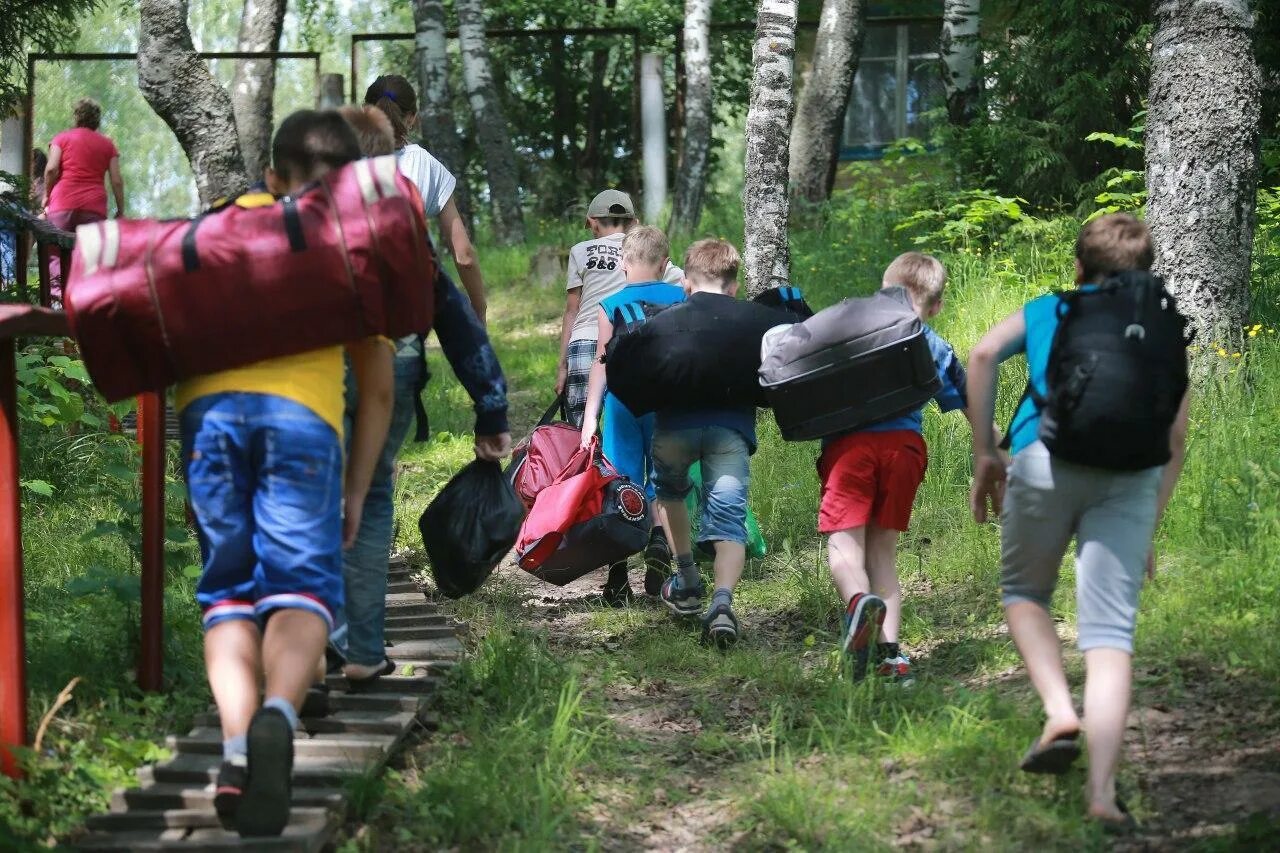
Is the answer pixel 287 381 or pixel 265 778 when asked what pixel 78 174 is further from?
pixel 265 778

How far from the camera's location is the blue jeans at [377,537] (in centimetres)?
486

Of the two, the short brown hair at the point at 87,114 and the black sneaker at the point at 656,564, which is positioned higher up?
the short brown hair at the point at 87,114

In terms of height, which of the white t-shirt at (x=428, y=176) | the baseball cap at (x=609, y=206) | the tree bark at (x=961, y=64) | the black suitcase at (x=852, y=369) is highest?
the tree bark at (x=961, y=64)

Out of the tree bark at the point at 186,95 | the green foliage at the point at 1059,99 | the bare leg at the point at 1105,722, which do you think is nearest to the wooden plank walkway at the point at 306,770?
the bare leg at the point at 1105,722

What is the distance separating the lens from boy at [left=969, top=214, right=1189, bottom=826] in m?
4.09

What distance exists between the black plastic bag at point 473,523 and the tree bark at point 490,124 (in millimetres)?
13657

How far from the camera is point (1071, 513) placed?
425 cm

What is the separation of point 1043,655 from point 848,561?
1446 millimetres

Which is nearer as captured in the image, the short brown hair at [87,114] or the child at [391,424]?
the child at [391,424]

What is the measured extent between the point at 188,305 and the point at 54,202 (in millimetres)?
11434

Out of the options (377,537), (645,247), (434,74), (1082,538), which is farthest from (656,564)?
(434,74)

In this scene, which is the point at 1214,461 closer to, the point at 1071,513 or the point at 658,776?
the point at 1071,513

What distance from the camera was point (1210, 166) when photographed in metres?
7.62

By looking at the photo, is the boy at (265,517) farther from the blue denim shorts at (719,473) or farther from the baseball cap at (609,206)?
the baseball cap at (609,206)
